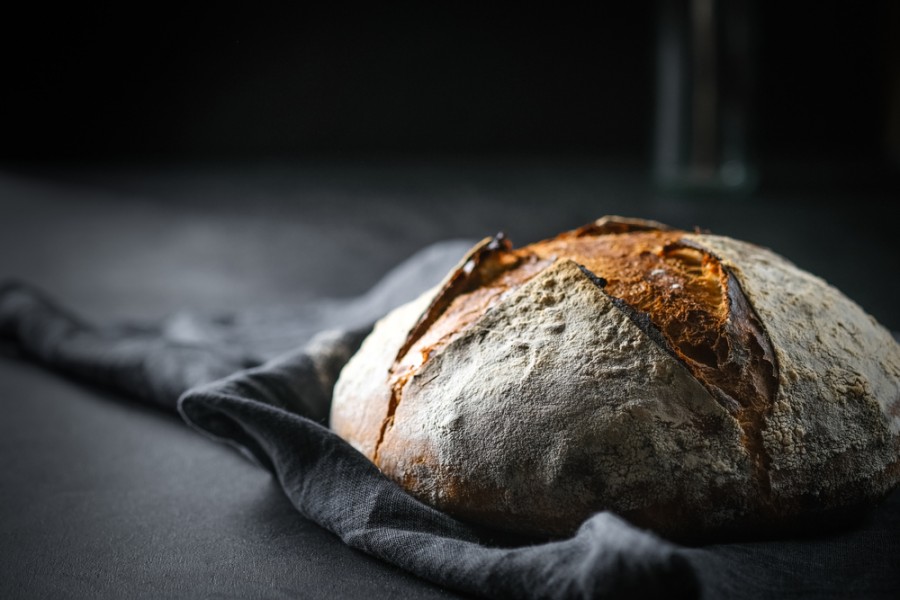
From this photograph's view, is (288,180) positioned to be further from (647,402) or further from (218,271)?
(647,402)

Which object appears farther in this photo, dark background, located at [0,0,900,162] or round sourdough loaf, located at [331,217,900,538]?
dark background, located at [0,0,900,162]

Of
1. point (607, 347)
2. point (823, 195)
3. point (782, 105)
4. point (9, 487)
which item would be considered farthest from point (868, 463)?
point (782, 105)

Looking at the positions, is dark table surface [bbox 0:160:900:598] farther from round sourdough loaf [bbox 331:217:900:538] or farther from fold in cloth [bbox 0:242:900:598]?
round sourdough loaf [bbox 331:217:900:538]

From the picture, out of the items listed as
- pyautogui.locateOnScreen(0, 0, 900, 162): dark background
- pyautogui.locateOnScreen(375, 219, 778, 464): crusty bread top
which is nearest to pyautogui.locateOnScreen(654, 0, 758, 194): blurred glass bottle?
pyautogui.locateOnScreen(0, 0, 900, 162): dark background

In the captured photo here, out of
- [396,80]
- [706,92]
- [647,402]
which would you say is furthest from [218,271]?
[396,80]

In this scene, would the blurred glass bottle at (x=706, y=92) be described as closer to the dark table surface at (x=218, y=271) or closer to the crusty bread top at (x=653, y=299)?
the dark table surface at (x=218, y=271)

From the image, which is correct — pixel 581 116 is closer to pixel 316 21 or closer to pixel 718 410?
pixel 316 21
